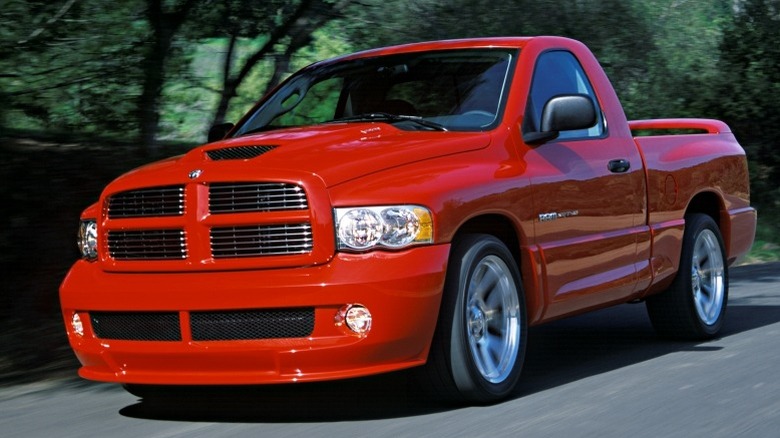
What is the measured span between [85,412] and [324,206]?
167cm

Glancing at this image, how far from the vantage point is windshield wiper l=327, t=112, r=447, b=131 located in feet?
23.2

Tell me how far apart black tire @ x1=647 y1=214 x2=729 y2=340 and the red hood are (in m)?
2.43

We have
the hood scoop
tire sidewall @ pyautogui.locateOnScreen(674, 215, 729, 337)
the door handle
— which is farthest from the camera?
tire sidewall @ pyautogui.locateOnScreen(674, 215, 729, 337)

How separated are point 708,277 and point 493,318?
9.47 feet

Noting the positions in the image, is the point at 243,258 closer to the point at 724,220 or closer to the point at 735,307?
the point at 724,220

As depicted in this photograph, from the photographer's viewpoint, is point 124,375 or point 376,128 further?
point 376,128

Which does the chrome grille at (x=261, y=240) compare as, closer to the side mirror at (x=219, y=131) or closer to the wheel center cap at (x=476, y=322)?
the wheel center cap at (x=476, y=322)

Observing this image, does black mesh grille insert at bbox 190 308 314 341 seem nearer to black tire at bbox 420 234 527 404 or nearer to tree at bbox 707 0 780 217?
black tire at bbox 420 234 527 404

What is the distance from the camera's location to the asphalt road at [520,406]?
234 inches

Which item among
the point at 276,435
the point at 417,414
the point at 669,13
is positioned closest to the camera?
the point at 276,435

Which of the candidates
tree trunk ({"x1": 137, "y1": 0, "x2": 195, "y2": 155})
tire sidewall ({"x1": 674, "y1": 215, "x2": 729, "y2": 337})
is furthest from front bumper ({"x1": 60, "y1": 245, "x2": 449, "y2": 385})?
tree trunk ({"x1": 137, "y1": 0, "x2": 195, "y2": 155})

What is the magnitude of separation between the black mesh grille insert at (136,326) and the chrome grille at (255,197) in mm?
525

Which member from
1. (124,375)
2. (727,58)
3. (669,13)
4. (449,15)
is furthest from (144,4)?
(727,58)

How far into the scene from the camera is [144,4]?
37.2 ft
